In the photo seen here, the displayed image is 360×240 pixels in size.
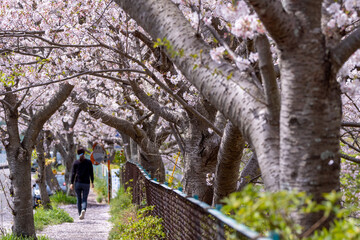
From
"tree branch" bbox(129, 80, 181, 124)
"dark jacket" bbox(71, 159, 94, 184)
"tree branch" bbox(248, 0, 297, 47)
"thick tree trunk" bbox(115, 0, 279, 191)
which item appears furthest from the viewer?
"dark jacket" bbox(71, 159, 94, 184)

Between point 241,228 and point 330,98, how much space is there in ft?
2.97

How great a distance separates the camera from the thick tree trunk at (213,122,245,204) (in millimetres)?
4734

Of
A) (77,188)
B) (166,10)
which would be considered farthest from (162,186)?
(77,188)

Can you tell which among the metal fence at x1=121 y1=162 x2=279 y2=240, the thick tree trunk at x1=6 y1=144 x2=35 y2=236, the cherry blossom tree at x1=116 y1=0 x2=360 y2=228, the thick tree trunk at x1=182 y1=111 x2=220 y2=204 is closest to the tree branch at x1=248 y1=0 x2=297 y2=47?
the cherry blossom tree at x1=116 y1=0 x2=360 y2=228

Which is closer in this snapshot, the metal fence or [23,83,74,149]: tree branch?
the metal fence

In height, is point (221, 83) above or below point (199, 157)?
above

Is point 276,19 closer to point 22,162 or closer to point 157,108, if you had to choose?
point 157,108

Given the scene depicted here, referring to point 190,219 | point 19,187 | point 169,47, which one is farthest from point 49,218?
point 169,47

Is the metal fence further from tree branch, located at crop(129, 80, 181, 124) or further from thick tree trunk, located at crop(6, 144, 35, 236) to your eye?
thick tree trunk, located at crop(6, 144, 35, 236)

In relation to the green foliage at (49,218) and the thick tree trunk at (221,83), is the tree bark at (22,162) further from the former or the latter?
the thick tree trunk at (221,83)

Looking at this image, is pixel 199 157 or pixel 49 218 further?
pixel 49 218

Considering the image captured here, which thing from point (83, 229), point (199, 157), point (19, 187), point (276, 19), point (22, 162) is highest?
point (276, 19)

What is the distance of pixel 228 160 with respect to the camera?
525 centimetres

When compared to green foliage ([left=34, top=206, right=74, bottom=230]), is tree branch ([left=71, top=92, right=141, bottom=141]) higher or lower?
higher
